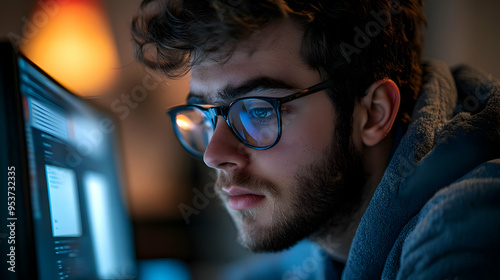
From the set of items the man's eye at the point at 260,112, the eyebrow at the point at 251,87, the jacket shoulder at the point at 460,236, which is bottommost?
the jacket shoulder at the point at 460,236

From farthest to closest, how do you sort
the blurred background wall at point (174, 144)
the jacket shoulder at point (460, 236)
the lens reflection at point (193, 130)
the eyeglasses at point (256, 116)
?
the blurred background wall at point (174, 144) → the lens reflection at point (193, 130) → the eyeglasses at point (256, 116) → the jacket shoulder at point (460, 236)

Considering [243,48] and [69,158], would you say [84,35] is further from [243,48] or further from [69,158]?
[243,48]

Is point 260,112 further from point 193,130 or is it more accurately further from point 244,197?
point 193,130

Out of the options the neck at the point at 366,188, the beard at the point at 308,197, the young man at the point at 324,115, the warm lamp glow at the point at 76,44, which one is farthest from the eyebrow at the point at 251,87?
the warm lamp glow at the point at 76,44

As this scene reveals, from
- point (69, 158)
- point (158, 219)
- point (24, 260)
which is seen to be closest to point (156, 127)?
point (158, 219)

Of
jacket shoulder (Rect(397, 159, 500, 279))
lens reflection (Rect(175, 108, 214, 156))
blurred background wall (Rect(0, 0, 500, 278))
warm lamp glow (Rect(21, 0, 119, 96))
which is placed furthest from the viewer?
blurred background wall (Rect(0, 0, 500, 278))

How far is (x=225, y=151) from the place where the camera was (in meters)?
0.85

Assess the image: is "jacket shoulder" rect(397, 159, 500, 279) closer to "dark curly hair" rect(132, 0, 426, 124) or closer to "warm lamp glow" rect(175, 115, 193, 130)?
"dark curly hair" rect(132, 0, 426, 124)

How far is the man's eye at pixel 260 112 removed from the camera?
83cm

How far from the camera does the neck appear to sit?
932 millimetres

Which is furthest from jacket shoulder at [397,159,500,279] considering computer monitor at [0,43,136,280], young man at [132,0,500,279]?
computer monitor at [0,43,136,280]

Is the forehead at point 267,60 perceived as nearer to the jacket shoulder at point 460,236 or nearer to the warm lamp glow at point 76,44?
the jacket shoulder at point 460,236

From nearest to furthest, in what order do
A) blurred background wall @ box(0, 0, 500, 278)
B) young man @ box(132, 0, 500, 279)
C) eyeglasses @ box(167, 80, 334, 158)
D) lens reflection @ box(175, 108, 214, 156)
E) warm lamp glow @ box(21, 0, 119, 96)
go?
young man @ box(132, 0, 500, 279)
eyeglasses @ box(167, 80, 334, 158)
lens reflection @ box(175, 108, 214, 156)
warm lamp glow @ box(21, 0, 119, 96)
blurred background wall @ box(0, 0, 500, 278)

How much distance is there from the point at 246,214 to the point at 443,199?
18.3 inches
